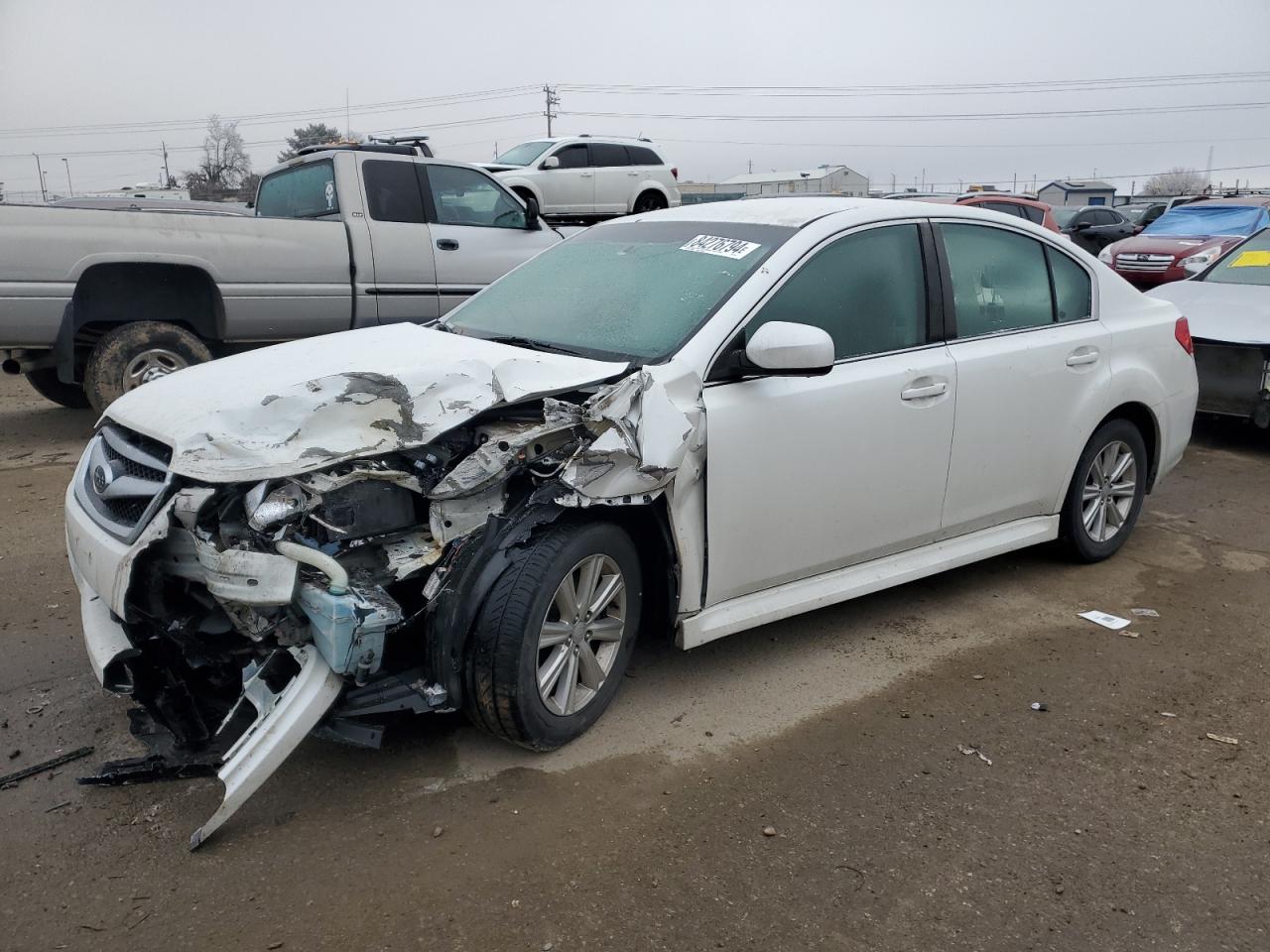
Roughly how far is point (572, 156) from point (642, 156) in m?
1.44

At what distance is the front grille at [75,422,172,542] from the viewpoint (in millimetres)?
3014

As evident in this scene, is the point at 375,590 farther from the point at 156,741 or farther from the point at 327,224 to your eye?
the point at 327,224

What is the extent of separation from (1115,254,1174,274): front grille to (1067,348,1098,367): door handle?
11.3 m

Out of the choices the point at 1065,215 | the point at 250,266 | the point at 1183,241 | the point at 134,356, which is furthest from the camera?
the point at 1065,215

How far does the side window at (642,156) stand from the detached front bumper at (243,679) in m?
15.6

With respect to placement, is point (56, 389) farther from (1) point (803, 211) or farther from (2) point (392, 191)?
(1) point (803, 211)

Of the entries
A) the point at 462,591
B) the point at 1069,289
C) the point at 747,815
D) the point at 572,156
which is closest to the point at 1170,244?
the point at 572,156

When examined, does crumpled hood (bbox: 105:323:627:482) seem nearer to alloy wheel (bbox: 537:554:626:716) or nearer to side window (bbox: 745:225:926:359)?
alloy wheel (bbox: 537:554:626:716)

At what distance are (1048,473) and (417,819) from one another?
10.4 feet

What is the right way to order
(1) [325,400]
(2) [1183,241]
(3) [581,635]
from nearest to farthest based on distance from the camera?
(1) [325,400] → (3) [581,635] → (2) [1183,241]

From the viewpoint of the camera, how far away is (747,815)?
3.06 meters

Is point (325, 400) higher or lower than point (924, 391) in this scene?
higher

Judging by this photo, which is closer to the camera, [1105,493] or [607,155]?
[1105,493]

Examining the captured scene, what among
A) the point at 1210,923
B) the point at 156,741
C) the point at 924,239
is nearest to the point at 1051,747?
the point at 1210,923
